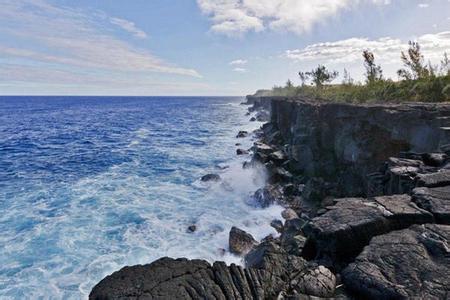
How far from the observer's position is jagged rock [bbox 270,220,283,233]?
17.2 meters

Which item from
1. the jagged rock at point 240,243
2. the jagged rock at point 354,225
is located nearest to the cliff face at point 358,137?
the jagged rock at point 354,225

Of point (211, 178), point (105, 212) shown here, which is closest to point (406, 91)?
point (211, 178)

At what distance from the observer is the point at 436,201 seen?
8477 mm

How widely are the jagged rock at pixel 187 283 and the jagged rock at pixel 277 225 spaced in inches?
420

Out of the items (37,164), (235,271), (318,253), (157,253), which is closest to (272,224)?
(157,253)

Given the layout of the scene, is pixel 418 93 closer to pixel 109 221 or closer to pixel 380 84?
pixel 380 84

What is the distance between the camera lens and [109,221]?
1855cm

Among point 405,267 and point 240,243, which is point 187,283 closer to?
point 405,267

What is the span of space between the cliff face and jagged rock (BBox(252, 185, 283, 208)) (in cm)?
400

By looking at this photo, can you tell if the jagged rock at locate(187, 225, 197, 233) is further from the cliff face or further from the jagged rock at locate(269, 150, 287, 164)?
the jagged rock at locate(269, 150, 287, 164)

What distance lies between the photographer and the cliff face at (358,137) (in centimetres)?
1541

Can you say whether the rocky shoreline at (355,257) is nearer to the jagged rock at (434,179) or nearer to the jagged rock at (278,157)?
the jagged rock at (434,179)

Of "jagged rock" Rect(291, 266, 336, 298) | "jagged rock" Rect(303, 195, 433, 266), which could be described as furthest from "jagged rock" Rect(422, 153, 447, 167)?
A: "jagged rock" Rect(291, 266, 336, 298)

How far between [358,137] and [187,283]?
1785cm
